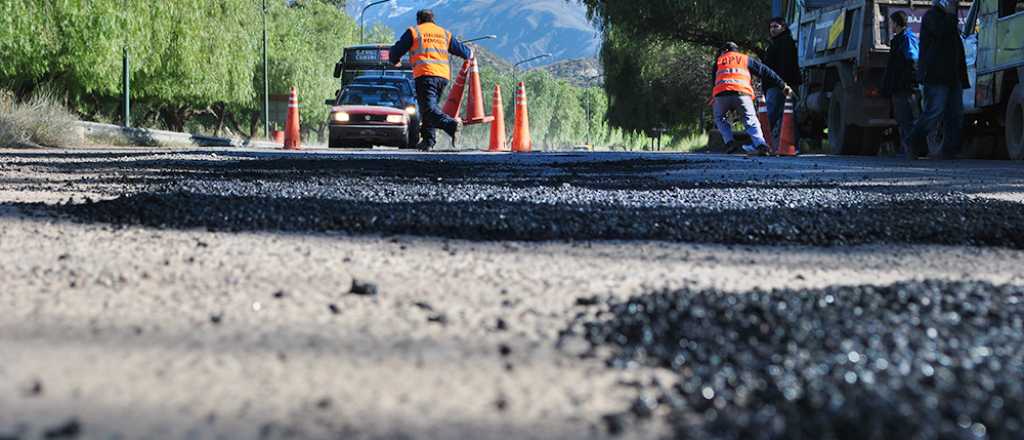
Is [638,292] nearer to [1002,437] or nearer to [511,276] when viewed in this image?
[511,276]

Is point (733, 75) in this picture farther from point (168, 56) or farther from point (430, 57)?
point (168, 56)

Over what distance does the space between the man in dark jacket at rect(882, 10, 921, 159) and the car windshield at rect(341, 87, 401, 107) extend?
1243 cm

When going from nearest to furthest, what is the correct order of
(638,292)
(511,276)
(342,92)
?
1. (638,292)
2. (511,276)
3. (342,92)

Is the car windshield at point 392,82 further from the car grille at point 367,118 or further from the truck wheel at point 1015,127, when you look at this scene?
the truck wheel at point 1015,127

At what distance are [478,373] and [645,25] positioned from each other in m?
29.2

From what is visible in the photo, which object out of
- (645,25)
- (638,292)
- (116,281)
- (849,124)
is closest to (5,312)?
(116,281)

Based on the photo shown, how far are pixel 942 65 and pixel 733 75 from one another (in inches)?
110

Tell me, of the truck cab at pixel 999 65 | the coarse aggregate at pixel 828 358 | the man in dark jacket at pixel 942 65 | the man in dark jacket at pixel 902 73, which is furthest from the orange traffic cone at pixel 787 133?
the coarse aggregate at pixel 828 358

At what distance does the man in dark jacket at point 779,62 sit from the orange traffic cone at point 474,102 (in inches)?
187

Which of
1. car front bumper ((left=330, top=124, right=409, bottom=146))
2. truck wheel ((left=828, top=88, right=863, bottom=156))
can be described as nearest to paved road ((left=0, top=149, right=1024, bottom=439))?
truck wheel ((left=828, top=88, right=863, bottom=156))

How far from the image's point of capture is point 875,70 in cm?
1627

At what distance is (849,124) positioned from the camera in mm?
16656

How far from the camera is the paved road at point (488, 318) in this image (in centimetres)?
→ 170

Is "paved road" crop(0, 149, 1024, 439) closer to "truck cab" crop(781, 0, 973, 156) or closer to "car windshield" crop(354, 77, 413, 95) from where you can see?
"truck cab" crop(781, 0, 973, 156)
